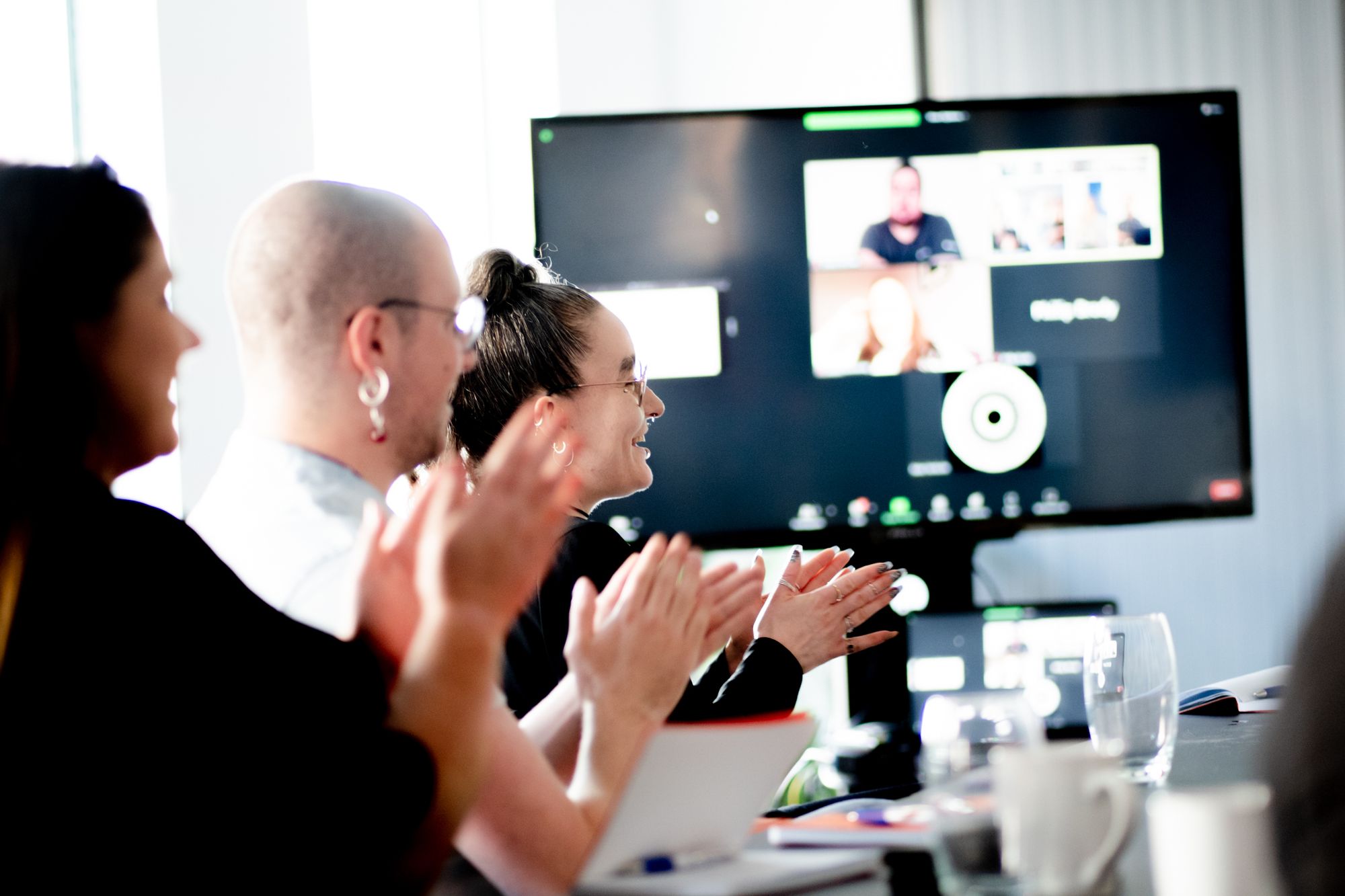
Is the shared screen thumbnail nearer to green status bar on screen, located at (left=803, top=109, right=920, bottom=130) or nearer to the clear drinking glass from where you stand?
green status bar on screen, located at (left=803, top=109, right=920, bottom=130)

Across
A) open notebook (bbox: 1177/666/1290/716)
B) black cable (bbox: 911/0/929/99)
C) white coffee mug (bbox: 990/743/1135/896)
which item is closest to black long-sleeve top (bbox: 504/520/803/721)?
open notebook (bbox: 1177/666/1290/716)

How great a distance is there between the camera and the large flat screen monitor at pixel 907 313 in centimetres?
309

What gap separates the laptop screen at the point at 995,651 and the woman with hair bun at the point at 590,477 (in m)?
0.91

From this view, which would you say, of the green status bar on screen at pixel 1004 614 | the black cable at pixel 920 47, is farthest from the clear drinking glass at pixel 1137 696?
the black cable at pixel 920 47

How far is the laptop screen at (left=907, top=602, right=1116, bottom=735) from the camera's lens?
300cm

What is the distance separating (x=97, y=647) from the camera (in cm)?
93

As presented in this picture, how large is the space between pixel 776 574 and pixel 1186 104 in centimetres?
143

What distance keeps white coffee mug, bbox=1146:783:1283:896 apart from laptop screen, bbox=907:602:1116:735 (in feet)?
7.03

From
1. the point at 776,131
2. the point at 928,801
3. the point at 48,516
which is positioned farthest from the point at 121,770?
the point at 776,131

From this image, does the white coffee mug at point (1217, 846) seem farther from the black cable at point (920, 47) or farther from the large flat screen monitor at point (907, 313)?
the black cable at point (920, 47)

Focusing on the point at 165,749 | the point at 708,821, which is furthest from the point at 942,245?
the point at 165,749

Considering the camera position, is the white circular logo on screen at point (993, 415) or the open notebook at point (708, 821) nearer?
the open notebook at point (708, 821)

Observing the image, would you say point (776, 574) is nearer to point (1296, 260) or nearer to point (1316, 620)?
point (1296, 260)

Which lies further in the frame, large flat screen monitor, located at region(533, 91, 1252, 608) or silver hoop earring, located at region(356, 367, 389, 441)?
large flat screen monitor, located at region(533, 91, 1252, 608)
